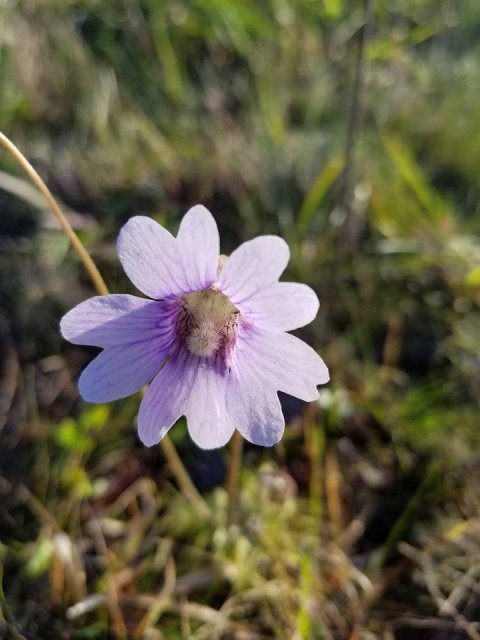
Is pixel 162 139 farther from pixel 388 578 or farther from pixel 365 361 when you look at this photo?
pixel 388 578

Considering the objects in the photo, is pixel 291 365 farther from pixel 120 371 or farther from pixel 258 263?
pixel 120 371

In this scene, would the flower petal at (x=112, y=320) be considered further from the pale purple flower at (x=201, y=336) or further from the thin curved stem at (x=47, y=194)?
the thin curved stem at (x=47, y=194)

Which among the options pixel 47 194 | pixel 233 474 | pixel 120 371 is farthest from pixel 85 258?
pixel 233 474

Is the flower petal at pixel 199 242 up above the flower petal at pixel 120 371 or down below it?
above

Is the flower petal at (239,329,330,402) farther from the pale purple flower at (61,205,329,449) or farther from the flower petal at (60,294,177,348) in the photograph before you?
Answer: the flower petal at (60,294,177,348)

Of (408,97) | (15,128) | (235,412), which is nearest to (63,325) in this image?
(235,412)

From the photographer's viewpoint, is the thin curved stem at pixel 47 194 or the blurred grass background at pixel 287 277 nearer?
the thin curved stem at pixel 47 194

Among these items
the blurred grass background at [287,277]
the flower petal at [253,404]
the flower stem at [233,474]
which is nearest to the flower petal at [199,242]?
the flower petal at [253,404]
